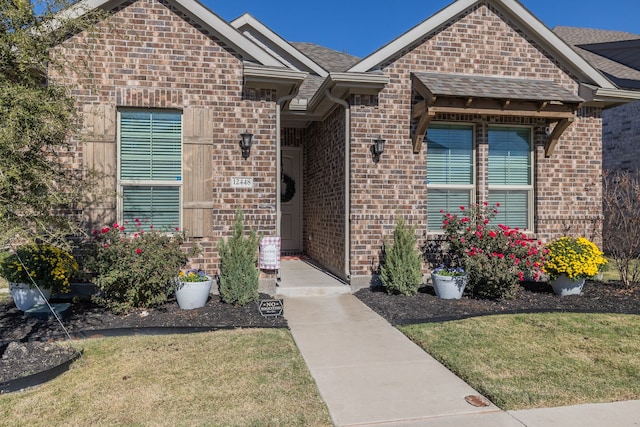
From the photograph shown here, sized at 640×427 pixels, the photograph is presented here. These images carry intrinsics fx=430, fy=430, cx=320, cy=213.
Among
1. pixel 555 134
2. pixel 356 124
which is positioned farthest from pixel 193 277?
pixel 555 134

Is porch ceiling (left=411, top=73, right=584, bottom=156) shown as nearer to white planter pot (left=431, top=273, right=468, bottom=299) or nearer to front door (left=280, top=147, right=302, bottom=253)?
white planter pot (left=431, top=273, right=468, bottom=299)

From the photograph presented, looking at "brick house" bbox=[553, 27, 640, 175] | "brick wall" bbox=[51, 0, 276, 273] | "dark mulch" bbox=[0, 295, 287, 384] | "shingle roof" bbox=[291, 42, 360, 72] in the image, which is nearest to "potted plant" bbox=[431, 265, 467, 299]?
"dark mulch" bbox=[0, 295, 287, 384]

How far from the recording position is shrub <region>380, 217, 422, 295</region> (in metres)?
6.79

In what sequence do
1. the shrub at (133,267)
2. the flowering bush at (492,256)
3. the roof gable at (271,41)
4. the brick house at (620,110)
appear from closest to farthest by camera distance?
the shrub at (133,267)
the flowering bush at (492,256)
the roof gable at (271,41)
the brick house at (620,110)

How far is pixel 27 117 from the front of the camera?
143 inches

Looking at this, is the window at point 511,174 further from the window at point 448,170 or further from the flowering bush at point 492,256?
the flowering bush at point 492,256

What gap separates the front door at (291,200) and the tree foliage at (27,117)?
22.5 ft

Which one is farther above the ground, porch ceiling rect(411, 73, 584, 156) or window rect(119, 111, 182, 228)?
porch ceiling rect(411, 73, 584, 156)

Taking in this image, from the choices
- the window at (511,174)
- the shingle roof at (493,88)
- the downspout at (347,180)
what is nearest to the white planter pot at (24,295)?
the downspout at (347,180)

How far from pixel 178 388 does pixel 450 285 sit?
4.43 meters

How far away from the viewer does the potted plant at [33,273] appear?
5.73 m

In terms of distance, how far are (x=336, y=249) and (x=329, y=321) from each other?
8.30 feet

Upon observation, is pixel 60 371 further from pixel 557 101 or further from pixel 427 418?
pixel 557 101

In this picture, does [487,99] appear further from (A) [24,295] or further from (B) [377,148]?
(A) [24,295]
